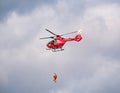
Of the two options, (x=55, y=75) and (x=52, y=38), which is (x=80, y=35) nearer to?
(x=52, y=38)

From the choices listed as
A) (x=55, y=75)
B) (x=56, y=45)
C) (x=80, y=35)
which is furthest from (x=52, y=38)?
(x=55, y=75)

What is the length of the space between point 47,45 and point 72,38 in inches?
747

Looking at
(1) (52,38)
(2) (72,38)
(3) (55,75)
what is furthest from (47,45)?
(3) (55,75)

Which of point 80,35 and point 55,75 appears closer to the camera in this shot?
point 55,75

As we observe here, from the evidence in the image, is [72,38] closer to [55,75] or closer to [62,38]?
[62,38]

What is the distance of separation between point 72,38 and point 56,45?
10.2 meters

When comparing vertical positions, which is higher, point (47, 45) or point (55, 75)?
point (47, 45)

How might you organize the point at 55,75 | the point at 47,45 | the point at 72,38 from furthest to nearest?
the point at 47,45
the point at 72,38
the point at 55,75

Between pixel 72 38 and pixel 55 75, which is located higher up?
pixel 72 38

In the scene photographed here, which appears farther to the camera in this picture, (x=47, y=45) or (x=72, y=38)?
(x=47, y=45)

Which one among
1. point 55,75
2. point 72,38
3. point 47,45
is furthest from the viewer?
point 47,45

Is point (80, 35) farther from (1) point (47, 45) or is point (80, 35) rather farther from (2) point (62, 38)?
(1) point (47, 45)

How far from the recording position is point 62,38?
436ft

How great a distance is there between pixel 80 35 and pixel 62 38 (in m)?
10.3
